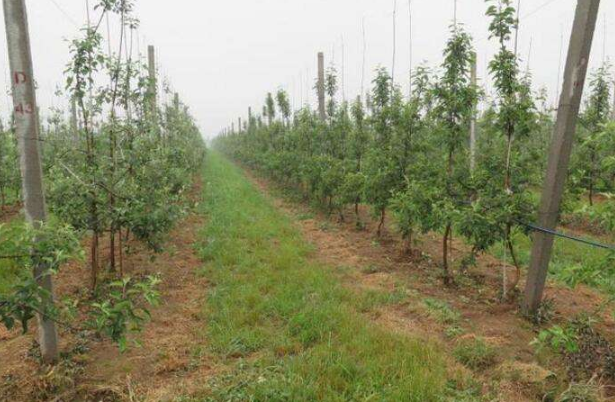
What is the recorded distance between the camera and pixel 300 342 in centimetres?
451

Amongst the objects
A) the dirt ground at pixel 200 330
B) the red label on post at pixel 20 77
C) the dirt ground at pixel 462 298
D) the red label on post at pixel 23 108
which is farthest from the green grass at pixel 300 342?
the red label on post at pixel 20 77

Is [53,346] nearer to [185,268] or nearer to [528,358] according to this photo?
[185,268]

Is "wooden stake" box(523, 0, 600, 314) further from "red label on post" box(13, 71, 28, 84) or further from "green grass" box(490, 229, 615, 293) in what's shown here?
"red label on post" box(13, 71, 28, 84)

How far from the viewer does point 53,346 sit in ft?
12.7

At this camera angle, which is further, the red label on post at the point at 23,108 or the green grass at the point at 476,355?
the green grass at the point at 476,355

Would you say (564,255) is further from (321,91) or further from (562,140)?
(321,91)

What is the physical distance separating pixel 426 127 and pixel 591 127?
8390 millimetres

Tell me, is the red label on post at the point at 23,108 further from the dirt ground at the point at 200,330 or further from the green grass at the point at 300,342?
the green grass at the point at 300,342

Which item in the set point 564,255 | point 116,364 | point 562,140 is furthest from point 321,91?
point 116,364

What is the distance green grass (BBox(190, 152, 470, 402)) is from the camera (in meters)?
3.57

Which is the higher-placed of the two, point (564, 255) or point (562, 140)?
point (562, 140)

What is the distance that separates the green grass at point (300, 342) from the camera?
357cm

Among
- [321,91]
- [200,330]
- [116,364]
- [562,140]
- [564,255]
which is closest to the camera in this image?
[116,364]

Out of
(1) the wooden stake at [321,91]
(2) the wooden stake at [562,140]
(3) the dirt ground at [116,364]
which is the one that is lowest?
(3) the dirt ground at [116,364]
